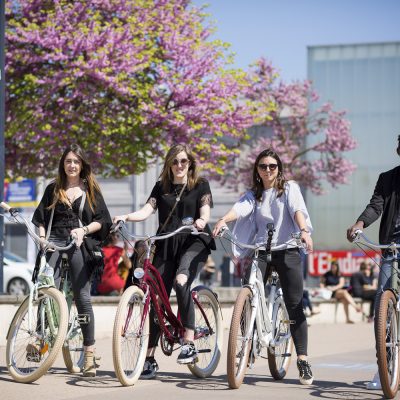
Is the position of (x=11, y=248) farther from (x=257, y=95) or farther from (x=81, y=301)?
(x=81, y=301)

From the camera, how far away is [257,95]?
135 feet

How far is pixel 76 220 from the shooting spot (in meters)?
8.79

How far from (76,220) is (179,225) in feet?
2.59

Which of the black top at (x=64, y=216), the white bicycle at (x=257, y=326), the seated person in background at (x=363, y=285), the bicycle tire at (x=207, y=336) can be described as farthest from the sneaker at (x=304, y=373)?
the seated person in background at (x=363, y=285)

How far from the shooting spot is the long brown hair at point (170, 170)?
880cm

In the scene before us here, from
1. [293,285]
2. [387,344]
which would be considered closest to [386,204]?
[293,285]

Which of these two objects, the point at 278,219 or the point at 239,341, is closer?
the point at 239,341

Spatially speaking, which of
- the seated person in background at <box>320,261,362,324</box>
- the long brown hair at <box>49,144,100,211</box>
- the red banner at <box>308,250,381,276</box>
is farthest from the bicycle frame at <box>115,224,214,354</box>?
the red banner at <box>308,250,381,276</box>

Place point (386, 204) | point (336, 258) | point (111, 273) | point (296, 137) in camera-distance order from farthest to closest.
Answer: point (336, 258) → point (296, 137) → point (111, 273) → point (386, 204)

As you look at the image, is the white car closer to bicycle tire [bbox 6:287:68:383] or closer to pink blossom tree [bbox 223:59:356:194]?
pink blossom tree [bbox 223:59:356:194]

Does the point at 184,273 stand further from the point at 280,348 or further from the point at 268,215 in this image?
the point at 280,348

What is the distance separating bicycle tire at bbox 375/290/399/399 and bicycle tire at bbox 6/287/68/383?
2.19m

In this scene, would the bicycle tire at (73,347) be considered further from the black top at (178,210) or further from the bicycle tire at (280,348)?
the bicycle tire at (280,348)

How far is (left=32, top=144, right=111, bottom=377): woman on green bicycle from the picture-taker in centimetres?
869
